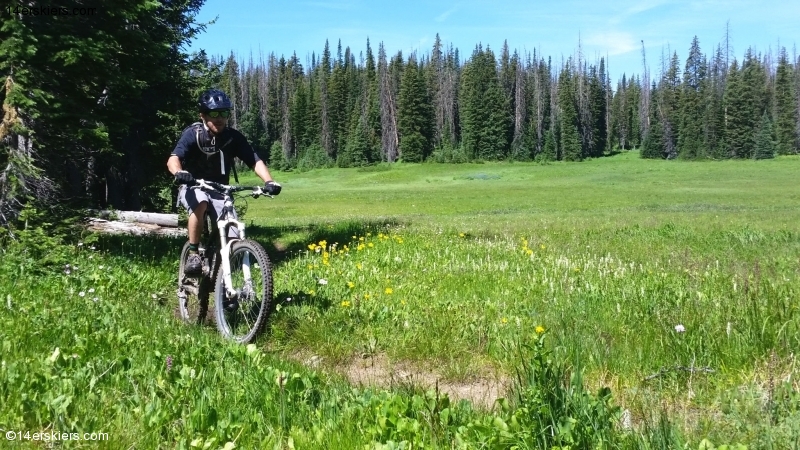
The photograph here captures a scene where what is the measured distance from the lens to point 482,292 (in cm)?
717

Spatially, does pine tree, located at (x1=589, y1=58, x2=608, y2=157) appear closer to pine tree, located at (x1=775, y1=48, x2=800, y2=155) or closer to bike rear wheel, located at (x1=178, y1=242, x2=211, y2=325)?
pine tree, located at (x1=775, y1=48, x2=800, y2=155)

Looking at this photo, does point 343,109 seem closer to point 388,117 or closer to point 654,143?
point 388,117

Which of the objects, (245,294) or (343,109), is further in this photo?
(343,109)

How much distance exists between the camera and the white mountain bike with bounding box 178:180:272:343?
5773 millimetres

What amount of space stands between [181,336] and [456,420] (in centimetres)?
299

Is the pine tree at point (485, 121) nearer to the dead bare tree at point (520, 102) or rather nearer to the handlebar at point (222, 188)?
the dead bare tree at point (520, 102)

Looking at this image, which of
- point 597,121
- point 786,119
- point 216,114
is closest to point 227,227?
point 216,114

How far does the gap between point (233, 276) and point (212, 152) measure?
1.46 metres

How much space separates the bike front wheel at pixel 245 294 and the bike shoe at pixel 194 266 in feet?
1.74

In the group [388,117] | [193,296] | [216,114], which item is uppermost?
[388,117]

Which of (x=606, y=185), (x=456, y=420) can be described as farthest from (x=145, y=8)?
(x=606, y=185)

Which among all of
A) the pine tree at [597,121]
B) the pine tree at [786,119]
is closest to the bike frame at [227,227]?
the pine tree at [786,119]

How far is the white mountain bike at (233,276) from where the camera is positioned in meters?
5.77

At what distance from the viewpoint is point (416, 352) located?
5352 mm
